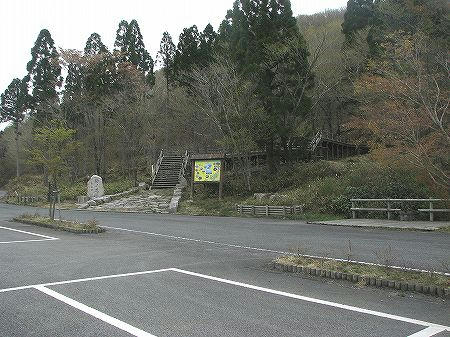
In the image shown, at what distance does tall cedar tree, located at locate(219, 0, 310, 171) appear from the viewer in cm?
2438

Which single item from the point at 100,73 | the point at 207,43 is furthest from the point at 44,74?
the point at 207,43

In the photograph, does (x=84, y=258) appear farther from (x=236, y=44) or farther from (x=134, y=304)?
(x=236, y=44)

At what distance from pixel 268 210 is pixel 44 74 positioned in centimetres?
3285

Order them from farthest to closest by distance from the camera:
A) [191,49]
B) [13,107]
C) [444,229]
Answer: [13,107], [191,49], [444,229]

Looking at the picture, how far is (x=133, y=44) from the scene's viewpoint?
46781 millimetres

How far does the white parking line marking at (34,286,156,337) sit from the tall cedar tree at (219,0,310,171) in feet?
60.9

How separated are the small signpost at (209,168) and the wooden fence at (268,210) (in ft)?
10.8

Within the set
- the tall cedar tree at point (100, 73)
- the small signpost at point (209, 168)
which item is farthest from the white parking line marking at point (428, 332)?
the tall cedar tree at point (100, 73)

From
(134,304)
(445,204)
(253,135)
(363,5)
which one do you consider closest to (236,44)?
(253,135)

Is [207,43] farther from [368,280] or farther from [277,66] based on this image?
[368,280]

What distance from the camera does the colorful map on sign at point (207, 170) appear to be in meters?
24.3

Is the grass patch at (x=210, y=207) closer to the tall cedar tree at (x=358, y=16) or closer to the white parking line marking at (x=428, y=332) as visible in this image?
the white parking line marking at (x=428, y=332)

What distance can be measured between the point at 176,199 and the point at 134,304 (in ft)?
63.6

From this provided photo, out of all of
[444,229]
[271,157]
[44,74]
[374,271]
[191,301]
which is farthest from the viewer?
[44,74]
